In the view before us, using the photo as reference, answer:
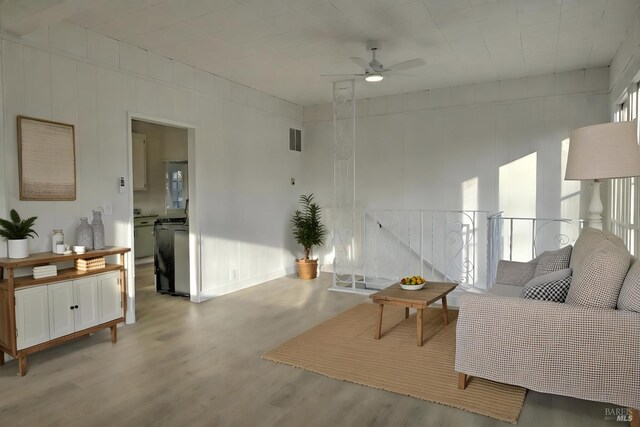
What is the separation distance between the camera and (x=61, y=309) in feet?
11.2

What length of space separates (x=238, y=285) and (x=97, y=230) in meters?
2.45

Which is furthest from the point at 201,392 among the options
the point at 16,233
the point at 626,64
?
the point at 626,64

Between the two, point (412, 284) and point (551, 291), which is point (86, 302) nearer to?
point (412, 284)

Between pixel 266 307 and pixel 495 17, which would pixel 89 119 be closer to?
pixel 266 307

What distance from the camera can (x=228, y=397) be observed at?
277 centimetres

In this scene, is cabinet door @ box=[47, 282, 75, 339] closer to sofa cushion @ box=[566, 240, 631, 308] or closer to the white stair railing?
the white stair railing

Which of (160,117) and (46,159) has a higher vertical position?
(160,117)

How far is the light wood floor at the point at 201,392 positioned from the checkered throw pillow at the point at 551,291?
2.27 feet

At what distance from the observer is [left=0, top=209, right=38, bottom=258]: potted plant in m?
3.30

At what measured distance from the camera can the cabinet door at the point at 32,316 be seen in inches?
123

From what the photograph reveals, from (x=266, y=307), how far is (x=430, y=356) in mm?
2241

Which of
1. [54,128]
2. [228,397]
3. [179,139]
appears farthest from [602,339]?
[179,139]

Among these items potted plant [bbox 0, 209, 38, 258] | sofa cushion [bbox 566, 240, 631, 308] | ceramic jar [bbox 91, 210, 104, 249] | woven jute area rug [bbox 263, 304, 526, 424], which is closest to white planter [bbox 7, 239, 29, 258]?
potted plant [bbox 0, 209, 38, 258]

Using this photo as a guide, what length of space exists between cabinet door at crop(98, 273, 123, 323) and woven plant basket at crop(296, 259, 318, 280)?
10.7 ft
